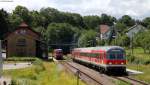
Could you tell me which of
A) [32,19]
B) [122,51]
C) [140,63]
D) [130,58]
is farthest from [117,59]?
[32,19]

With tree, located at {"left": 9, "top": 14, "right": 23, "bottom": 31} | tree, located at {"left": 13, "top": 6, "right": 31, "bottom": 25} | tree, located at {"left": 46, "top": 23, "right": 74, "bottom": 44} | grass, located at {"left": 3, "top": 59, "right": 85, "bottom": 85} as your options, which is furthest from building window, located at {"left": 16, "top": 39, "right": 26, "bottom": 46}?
tree, located at {"left": 13, "top": 6, "right": 31, "bottom": 25}

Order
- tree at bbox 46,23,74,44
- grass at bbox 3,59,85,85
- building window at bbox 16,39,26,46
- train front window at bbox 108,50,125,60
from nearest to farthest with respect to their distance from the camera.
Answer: grass at bbox 3,59,85,85 < train front window at bbox 108,50,125,60 < building window at bbox 16,39,26,46 < tree at bbox 46,23,74,44

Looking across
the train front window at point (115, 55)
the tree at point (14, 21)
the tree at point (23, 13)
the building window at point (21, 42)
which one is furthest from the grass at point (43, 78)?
the tree at point (23, 13)

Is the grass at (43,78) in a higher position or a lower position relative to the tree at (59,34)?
lower

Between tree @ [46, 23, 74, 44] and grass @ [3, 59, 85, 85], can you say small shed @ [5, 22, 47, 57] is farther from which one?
tree @ [46, 23, 74, 44]

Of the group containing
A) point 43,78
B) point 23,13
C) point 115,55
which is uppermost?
point 23,13

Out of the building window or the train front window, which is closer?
the train front window

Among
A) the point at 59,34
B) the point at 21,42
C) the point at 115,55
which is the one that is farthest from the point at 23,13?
the point at 115,55

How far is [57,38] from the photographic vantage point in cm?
17400

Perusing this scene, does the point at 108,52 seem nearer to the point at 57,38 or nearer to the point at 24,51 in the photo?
the point at 24,51

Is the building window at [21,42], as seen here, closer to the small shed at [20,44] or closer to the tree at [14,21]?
the small shed at [20,44]

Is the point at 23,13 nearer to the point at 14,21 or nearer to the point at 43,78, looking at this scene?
the point at 14,21

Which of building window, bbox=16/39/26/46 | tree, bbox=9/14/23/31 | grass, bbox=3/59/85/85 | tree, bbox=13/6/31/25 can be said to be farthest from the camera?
tree, bbox=13/6/31/25

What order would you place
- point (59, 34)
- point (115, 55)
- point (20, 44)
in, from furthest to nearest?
point (59, 34), point (20, 44), point (115, 55)
